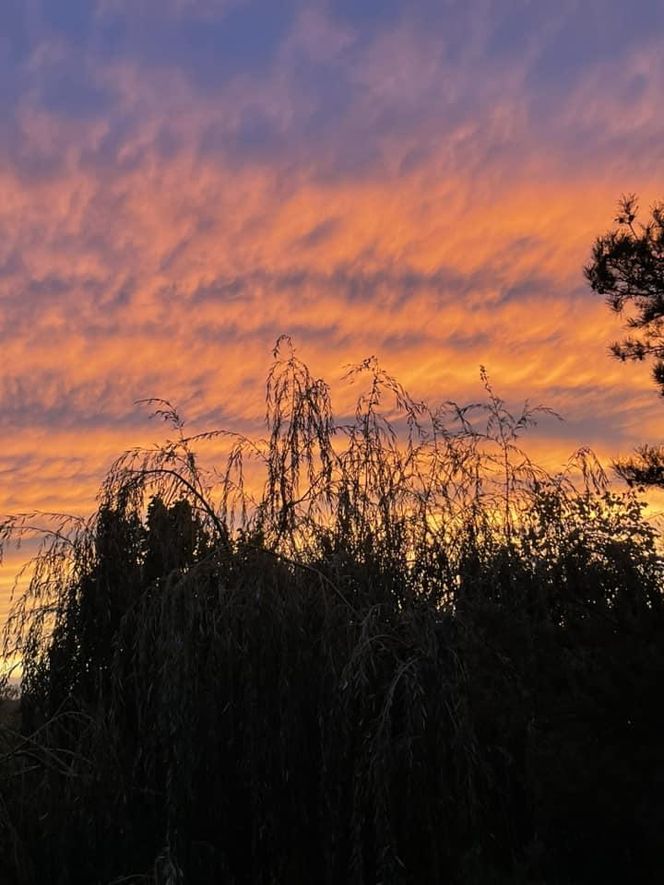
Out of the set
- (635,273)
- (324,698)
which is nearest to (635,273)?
(635,273)

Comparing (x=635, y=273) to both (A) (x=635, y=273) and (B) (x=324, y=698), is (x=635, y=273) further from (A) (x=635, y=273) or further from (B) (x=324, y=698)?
(B) (x=324, y=698)

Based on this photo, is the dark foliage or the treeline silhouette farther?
the dark foliage

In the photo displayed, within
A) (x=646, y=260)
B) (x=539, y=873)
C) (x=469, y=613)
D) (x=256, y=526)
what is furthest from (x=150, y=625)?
(x=646, y=260)

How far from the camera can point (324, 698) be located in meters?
5.41

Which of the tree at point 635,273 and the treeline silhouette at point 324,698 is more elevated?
the tree at point 635,273

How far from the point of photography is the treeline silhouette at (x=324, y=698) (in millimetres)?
5270

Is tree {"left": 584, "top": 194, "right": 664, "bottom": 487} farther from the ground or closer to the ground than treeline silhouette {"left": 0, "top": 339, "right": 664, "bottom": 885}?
farther from the ground

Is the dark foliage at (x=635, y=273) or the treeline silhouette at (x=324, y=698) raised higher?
the dark foliage at (x=635, y=273)

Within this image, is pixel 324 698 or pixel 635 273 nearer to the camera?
pixel 324 698

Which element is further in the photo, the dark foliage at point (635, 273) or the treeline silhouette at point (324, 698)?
the dark foliage at point (635, 273)

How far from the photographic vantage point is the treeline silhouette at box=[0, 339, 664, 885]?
207 inches

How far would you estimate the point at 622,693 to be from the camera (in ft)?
21.8

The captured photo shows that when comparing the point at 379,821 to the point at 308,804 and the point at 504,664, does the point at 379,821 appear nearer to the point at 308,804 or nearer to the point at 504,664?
the point at 308,804

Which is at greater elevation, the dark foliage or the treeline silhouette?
the dark foliage
